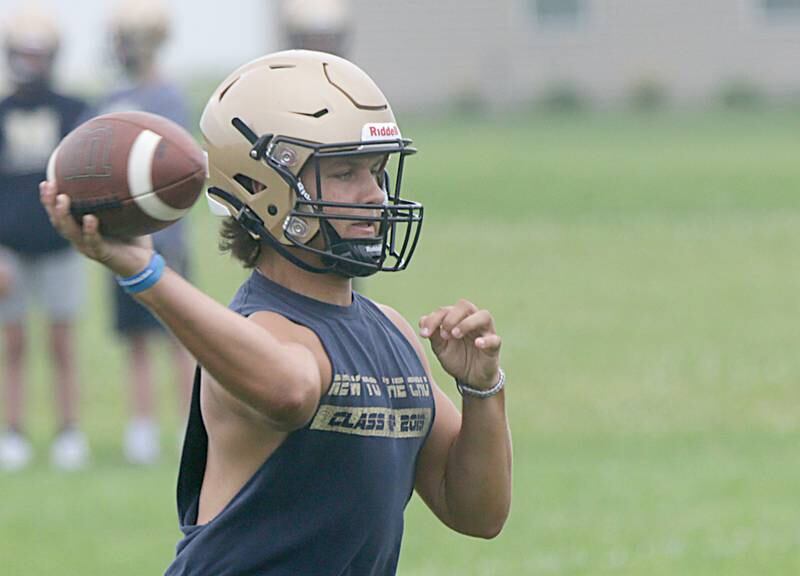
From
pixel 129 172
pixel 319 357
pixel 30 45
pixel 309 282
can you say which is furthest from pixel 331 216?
pixel 30 45

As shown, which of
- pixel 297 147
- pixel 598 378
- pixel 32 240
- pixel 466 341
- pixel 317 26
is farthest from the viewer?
pixel 598 378

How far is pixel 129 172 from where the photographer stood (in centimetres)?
331

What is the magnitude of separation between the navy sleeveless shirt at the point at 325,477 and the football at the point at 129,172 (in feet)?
1.48

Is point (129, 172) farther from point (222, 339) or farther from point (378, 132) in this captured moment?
point (378, 132)

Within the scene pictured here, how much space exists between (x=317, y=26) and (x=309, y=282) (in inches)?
215

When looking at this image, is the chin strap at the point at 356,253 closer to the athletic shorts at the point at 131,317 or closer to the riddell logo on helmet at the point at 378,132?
the riddell logo on helmet at the point at 378,132

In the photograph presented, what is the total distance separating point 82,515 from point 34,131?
2.24 m

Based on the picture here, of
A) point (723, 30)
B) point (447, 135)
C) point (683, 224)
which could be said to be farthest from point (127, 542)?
point (723, 30)

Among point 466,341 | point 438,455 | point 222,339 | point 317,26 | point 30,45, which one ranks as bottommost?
point 30,45

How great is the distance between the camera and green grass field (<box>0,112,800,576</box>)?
7930mm

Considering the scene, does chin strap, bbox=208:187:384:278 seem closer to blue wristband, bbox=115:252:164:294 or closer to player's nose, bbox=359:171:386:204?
player's nose, bbox=359:171:386:204

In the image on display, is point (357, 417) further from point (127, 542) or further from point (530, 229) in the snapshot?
point (530, 229)

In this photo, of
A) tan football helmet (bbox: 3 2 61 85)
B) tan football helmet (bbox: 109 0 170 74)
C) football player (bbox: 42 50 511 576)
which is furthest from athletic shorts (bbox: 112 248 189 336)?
football player (bbox: 42 50 511 576)

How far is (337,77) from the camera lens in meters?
3.87
